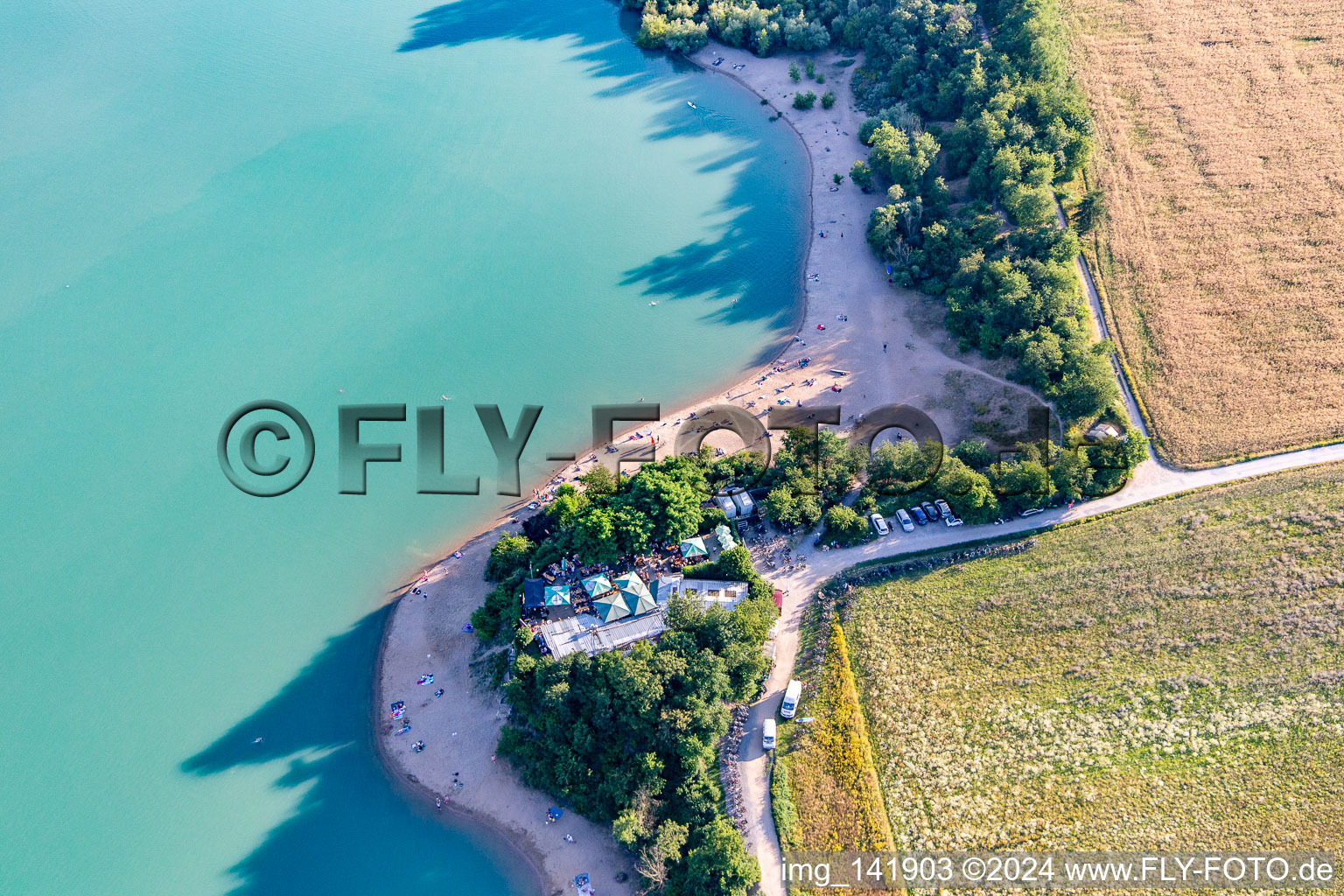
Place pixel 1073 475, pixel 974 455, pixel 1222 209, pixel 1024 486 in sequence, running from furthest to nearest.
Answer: pixel 1222 209 → pixel 974 455 → pixel 1024 486 → pixel 1073 475

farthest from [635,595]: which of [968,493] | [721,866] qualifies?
[968,493]

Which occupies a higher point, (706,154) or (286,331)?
(706,154)

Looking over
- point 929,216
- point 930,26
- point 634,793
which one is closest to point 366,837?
point 634,793

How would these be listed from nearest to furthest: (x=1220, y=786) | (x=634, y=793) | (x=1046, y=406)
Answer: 1. (x=1220, y=786)
2. (x=634, y=793)
3. (x=1046, y=406)

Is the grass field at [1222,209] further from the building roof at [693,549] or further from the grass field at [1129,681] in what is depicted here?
the building roof at [693,549]

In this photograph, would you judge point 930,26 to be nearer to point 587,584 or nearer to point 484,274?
point 484,274

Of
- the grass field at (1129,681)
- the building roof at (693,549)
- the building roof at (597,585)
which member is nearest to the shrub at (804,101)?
the grass field at (1129,681)

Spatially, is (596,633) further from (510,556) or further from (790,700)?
(790,700)
